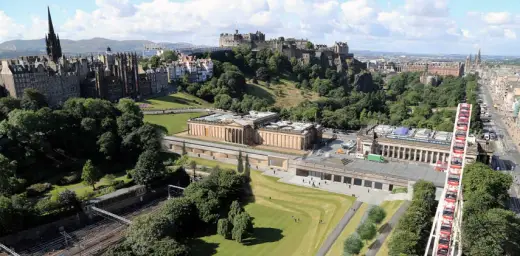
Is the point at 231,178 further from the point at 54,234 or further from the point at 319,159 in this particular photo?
the point at 54,234

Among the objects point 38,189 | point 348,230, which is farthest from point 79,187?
point 348,230

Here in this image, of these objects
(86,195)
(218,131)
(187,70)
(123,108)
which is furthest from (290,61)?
(86,195)

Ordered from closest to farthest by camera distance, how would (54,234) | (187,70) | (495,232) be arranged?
(495,232) < (54,234) < (187,70)

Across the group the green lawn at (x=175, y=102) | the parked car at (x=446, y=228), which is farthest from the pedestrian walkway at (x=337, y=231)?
the green lawn at (x=175, y=102)

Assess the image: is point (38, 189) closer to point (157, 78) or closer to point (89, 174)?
point (89, 174)

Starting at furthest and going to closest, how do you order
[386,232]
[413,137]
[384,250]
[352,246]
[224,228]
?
[413,137]
[224,228]
[386,232]
[384,250]
[352,246]

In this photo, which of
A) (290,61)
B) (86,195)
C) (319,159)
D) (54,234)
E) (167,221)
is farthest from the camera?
(290,61)
